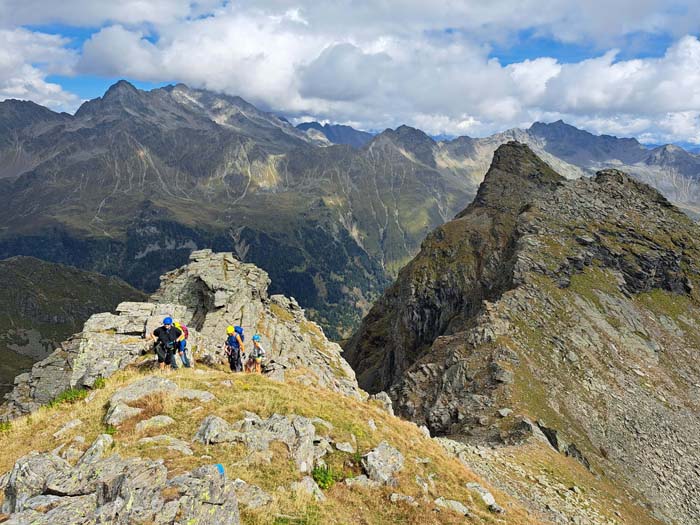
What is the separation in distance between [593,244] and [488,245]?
111ft

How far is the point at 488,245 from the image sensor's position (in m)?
128

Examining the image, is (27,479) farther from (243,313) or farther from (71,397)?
(243,313)

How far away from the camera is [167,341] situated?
28203mm

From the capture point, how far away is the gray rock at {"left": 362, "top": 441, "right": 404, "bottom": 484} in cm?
2008

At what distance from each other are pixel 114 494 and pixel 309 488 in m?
7.51

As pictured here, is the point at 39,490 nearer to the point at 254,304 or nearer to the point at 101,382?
the point at 101,382

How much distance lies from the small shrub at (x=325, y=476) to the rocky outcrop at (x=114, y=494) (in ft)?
18.6

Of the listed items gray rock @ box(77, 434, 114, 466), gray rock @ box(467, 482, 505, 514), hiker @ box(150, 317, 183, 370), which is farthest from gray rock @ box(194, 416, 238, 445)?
gray rock @ box(467, 482, 505, 514)

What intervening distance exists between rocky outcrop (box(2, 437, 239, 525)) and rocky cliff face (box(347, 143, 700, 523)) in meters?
43.6

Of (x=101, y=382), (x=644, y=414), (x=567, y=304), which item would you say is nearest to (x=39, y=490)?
(x=101, y=382)

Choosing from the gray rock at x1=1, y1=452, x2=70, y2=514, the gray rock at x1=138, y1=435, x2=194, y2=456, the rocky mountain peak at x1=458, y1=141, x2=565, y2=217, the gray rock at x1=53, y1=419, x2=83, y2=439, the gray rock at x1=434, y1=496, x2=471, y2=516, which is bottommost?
the gray rock at x1=434, y1=496, x2=471, y2=516

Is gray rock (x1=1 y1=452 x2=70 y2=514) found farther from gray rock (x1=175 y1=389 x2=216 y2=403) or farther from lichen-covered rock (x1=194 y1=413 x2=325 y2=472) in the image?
gray rock (x1=175 y1=389 x2=216 y2=403)

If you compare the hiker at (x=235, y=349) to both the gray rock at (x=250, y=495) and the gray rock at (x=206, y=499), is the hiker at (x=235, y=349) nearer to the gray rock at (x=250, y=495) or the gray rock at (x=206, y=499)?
the gray rock at (x=250, y=495)

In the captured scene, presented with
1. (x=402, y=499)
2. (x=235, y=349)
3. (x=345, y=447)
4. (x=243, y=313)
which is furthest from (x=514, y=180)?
(x=402, y=499)
